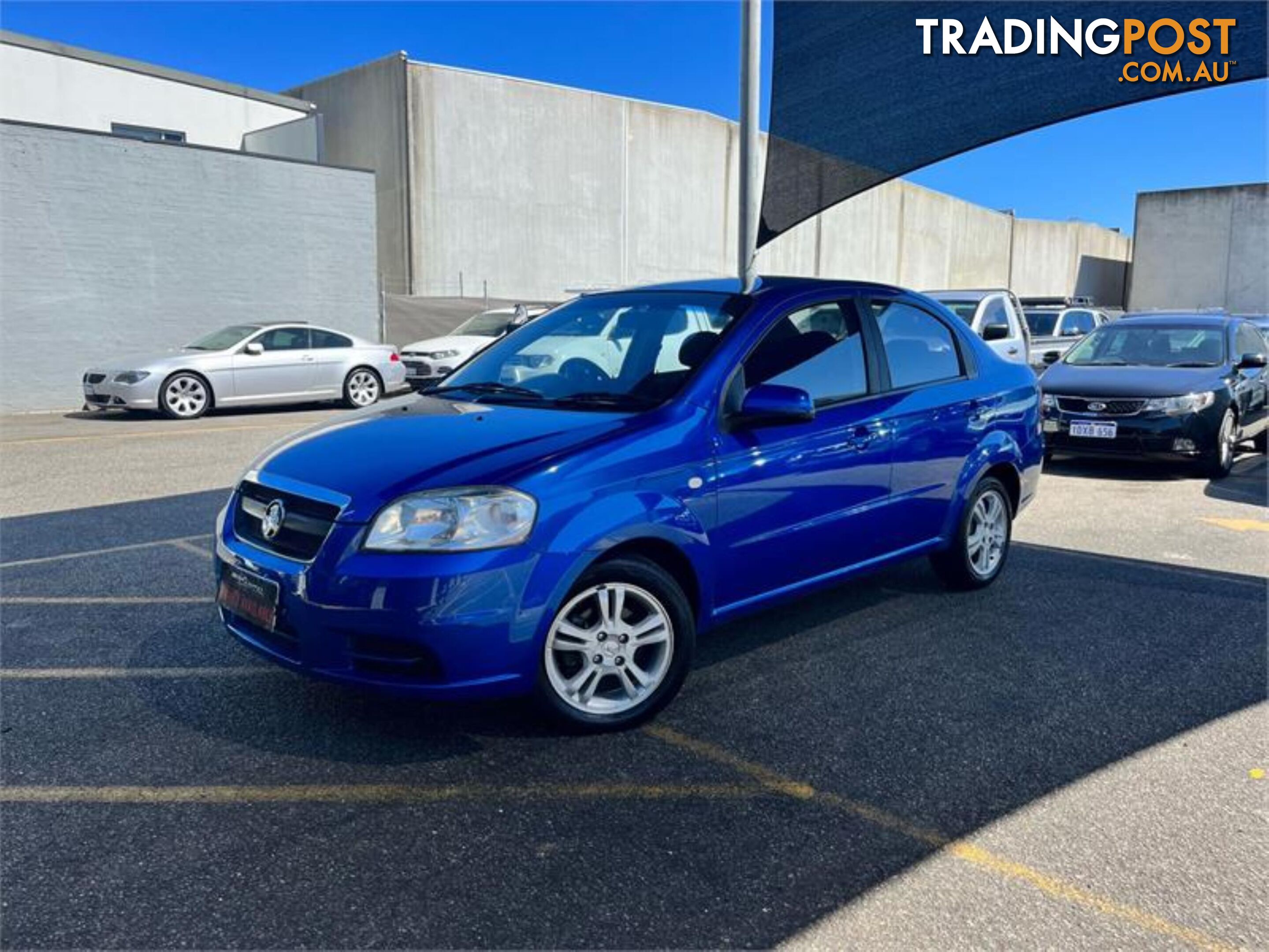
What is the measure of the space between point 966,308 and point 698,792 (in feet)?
36.0

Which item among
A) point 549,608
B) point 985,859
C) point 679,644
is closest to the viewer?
point 985,859

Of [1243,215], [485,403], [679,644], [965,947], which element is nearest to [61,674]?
[485,403]

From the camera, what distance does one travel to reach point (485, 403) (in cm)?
430

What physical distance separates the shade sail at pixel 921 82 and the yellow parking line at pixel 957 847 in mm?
5613

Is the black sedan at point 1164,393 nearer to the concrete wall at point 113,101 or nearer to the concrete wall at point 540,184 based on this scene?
the concrete wall at point 540,184

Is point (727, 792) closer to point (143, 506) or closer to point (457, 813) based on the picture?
point (457, 813)

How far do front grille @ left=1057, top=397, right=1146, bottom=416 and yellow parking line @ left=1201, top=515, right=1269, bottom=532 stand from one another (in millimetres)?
1784

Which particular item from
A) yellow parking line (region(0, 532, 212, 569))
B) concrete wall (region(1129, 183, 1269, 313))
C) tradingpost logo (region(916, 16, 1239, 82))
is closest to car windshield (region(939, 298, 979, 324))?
tradingpost logo (region(916, 16, 1239, 82))

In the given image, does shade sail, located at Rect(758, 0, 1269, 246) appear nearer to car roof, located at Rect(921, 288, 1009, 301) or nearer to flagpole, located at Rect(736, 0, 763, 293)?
flagpole, located at Rect(736, 0, 763, 293)

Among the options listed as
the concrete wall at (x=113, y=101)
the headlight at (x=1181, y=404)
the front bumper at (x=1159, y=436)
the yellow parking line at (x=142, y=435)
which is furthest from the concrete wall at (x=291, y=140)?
the headlight at (x=1181, y=404)

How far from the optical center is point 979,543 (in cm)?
559

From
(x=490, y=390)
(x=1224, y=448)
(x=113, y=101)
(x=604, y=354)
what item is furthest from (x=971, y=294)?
(x=113, y=101)

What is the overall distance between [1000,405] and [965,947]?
3685 millimetres

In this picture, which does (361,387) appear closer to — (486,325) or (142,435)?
(486,325)
